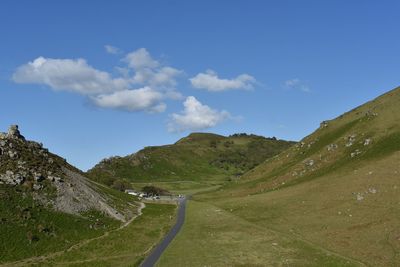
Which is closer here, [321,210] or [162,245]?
[162,245]

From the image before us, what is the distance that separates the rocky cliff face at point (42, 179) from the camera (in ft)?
291

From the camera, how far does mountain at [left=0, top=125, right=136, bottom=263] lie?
72.1 meters

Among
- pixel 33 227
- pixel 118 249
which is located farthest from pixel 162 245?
pixel 33 227

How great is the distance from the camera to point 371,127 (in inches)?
5266

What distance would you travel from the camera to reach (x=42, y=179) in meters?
94.2

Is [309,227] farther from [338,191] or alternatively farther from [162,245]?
[162,245]

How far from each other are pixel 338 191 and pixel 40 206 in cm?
6300

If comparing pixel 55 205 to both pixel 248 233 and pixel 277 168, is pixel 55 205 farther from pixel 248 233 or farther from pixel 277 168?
pixel 277 168

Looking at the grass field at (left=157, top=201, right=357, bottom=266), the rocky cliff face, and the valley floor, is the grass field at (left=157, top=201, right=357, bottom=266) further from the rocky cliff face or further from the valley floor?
the rocky cliff face

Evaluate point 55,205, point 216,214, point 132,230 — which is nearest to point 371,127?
point 216,214

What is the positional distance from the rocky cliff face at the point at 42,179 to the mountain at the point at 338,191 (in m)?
32.1

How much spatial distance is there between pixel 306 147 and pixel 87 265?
11259cm

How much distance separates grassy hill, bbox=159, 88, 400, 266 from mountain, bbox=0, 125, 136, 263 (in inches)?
745

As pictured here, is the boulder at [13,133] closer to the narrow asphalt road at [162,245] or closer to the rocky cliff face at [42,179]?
the rocky cliff face at [42,179]
